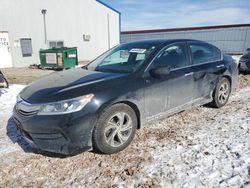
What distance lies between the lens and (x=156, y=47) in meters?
4.16

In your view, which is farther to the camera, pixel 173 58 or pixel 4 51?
pixel 4 51

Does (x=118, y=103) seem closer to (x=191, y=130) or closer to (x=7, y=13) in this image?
(x=191, y=130)

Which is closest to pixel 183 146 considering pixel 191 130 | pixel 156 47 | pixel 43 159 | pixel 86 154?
pixel 191 130

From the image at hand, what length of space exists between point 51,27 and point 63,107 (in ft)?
52.4

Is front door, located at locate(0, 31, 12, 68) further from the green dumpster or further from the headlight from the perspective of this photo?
the headlight

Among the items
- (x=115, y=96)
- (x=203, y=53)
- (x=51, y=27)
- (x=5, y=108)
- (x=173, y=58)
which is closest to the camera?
(x=115, y=96)

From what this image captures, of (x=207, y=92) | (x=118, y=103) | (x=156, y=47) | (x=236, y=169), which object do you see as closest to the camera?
(x=236, y=169)

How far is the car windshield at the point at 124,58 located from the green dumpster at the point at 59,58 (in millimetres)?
9541

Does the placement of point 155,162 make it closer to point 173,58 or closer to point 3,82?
point 173,58

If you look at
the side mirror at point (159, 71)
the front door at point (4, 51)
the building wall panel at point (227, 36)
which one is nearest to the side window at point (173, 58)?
the side mirror at point (159, 71)

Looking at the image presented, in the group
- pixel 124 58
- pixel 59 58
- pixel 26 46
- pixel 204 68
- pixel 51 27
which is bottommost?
pixel 59 58

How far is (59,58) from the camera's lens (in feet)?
45.6

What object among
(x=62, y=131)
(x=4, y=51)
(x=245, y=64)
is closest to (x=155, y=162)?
(x=62, y=131)

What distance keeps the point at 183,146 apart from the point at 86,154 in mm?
1392
